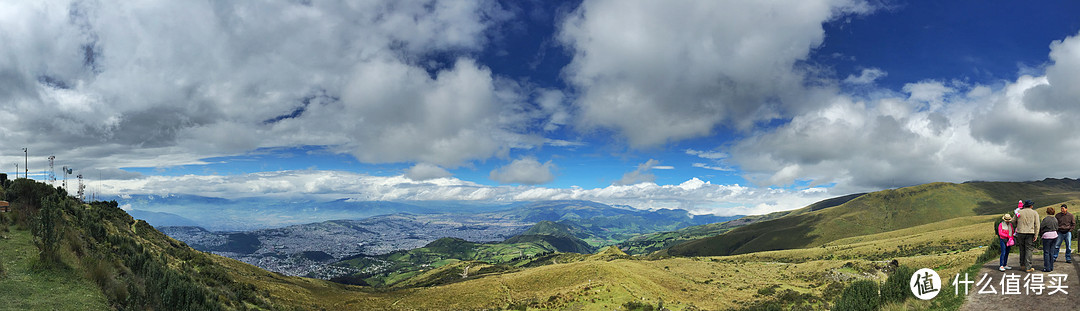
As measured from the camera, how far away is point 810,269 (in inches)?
2356

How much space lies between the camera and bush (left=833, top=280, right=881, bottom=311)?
17.1m

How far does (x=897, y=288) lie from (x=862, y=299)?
1629mm

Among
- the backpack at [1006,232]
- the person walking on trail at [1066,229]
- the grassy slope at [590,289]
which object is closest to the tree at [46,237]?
the grassy slope at [590,289]

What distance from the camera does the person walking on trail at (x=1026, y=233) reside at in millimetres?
17453

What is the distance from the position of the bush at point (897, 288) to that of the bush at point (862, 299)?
0.34 meters

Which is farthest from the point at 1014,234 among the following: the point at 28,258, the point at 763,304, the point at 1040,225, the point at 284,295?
the point at 284,295

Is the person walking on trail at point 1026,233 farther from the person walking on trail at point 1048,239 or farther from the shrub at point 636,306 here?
the shrub at point 636,306

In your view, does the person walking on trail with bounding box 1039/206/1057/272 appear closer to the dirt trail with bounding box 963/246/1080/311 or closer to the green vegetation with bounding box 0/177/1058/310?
the dirt trail with bounding box 963/246/1080/311

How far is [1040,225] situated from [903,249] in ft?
345

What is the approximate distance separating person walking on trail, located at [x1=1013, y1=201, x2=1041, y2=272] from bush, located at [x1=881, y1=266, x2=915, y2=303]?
452cm

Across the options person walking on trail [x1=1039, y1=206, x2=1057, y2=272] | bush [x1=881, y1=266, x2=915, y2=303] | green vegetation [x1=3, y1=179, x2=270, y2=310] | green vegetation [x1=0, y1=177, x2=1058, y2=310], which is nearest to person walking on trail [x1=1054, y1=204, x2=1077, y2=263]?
person walking on trail [x1=1039, y1=206, x2=1057, y2=272]

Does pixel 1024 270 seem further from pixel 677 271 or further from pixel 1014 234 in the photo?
pixel 677 271

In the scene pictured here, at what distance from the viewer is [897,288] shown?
17438 millimetres

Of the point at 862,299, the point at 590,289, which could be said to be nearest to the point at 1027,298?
the point at 862,299
